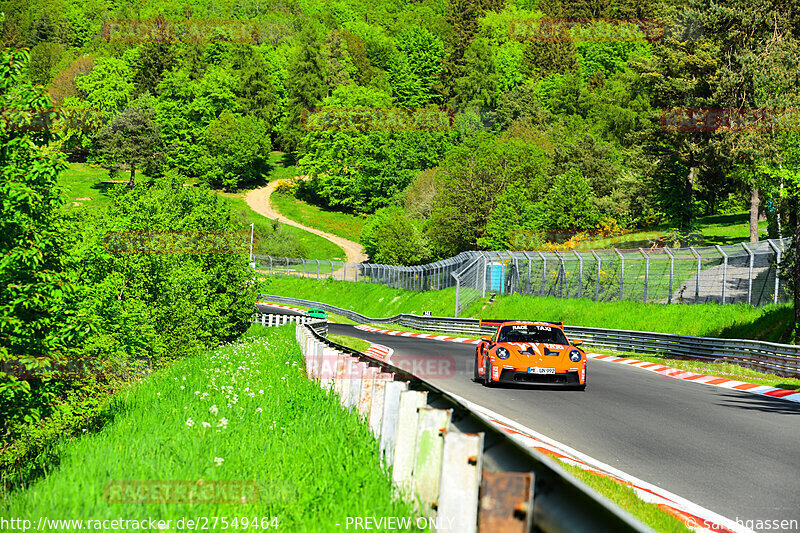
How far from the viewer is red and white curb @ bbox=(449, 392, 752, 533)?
245 inches

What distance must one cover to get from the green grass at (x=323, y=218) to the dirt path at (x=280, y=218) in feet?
3.73

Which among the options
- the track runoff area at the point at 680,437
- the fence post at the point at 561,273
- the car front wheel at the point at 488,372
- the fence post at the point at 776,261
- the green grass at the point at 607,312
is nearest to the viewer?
the track runoff area at the point at 680,437

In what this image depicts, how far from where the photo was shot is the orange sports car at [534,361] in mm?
15602

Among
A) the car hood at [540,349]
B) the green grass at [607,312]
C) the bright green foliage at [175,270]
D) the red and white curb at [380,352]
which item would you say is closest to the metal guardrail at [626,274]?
the green grass at [607,312]

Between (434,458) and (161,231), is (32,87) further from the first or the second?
(161,231)

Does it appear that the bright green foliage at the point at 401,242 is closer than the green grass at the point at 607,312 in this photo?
No

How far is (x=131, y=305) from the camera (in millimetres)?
27047

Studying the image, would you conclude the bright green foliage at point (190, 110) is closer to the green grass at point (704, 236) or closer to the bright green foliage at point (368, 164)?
the bright green foliage at point (368, 164)

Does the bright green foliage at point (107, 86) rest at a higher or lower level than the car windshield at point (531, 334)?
higher

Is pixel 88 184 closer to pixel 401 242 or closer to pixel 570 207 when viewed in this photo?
pixel 401 242

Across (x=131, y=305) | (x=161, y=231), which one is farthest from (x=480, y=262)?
(x=131, y=305)

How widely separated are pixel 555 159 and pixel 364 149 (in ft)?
127

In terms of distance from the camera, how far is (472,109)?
13425cm

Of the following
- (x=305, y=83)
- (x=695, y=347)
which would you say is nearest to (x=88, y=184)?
(x=305, y=83)
